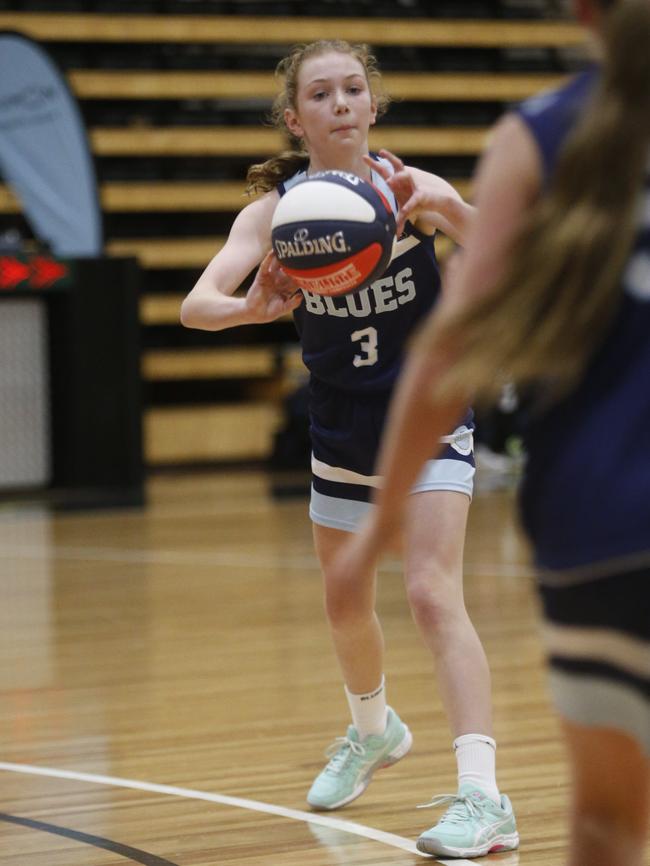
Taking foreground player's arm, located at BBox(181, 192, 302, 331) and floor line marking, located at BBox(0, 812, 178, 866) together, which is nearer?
foreground player's arm, located at BBox(181, 192, 302, 331)

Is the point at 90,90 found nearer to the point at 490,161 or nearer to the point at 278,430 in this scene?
the point at 278,430

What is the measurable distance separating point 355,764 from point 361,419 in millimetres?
767

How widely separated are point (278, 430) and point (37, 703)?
27.1 ft

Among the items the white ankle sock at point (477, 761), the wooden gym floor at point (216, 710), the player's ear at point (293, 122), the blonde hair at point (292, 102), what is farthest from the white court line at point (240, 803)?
the player's ear at point (293, 122)

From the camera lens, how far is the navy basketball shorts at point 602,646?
1404 mm

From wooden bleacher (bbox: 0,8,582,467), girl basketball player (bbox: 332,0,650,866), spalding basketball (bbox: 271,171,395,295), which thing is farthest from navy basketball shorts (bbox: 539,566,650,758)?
wooden bleacher (bbox: 0,8,582,467)

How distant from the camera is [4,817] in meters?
3.13

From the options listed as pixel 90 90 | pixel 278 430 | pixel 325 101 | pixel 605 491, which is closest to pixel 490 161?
pixel 605 491

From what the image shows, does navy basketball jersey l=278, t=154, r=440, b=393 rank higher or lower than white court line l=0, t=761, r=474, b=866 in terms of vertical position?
higher

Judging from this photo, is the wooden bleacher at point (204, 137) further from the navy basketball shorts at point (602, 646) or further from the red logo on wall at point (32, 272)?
the navy basketball shorts at point (602, 646)

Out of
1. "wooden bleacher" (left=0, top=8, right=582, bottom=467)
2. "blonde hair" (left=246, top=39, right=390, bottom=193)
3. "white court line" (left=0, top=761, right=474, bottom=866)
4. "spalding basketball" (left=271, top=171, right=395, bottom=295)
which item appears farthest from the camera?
"wooden bleacher" (left=0, top=8, right=582, bottom=467)

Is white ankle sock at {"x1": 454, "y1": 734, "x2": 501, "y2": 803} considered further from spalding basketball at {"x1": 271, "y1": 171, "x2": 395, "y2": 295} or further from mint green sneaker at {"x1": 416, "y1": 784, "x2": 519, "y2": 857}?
spalding basketball at {"x1": 271, "y1": 171, "x2": 395, "y2": 295}

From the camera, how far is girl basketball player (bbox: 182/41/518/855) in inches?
110

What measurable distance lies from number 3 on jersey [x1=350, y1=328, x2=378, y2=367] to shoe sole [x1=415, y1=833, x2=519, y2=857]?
3.03ft
